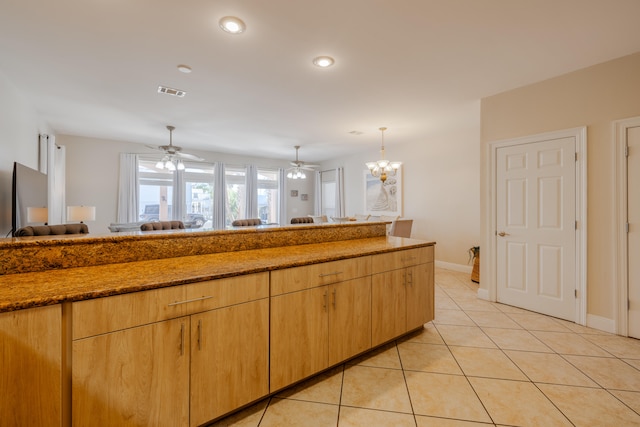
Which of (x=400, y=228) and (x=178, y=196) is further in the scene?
(x=178, y=196)

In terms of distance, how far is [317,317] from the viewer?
73.3 inches

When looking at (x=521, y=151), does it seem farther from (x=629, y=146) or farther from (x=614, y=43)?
(x=614, y=43)

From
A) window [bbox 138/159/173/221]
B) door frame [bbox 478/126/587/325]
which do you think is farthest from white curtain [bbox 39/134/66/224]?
door frame [bbox 478/126/587/325]

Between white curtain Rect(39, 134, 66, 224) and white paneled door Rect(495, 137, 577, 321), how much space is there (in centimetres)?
677

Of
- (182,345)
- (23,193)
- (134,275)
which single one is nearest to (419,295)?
(182,345)

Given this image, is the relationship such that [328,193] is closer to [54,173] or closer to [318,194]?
[318,194]

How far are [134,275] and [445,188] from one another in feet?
17.7

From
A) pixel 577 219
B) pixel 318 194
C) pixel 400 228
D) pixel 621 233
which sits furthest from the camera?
pixel 318 194

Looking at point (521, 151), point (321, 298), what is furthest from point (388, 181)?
point (321, 298)

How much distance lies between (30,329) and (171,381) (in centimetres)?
62

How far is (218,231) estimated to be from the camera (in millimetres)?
2045

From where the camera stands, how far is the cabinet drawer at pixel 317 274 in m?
1.69

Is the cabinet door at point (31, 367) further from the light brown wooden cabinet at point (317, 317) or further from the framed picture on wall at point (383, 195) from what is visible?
the framed picture on wall at point (383, 195)

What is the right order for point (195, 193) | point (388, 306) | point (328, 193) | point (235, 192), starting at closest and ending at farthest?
1. point (388, 306)
2. point (195, 193)
3. point (235, 192)
4. point (328, 193)
